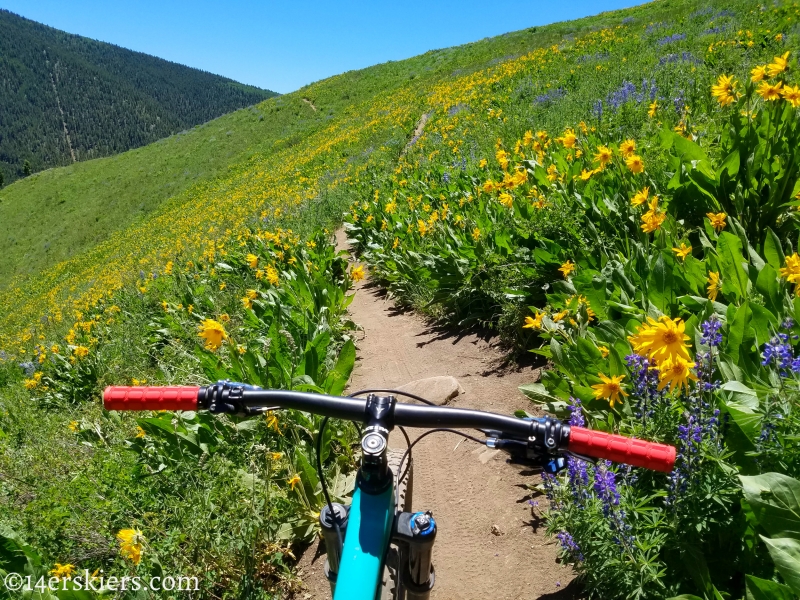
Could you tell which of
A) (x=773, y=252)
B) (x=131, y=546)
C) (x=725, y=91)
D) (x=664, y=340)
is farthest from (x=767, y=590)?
(x=725, y=91)

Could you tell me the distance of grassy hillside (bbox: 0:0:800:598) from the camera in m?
1.67

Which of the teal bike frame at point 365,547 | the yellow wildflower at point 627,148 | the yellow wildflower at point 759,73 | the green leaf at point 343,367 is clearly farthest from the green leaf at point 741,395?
the yellow wildflower at point 627,148

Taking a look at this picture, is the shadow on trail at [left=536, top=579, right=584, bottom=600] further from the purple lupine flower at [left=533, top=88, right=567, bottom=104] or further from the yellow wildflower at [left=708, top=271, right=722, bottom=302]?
the purple lupine flower at [left=533, top=88, right=567, bottom=104]

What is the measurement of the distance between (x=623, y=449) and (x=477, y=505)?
1.93m

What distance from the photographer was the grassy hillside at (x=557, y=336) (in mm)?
1675

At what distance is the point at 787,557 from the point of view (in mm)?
1352

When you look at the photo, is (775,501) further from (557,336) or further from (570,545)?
(557,336)

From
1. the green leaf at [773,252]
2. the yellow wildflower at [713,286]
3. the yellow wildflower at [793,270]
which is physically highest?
the green leaf at [773,252]

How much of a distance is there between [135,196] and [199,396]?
3085 centimetres

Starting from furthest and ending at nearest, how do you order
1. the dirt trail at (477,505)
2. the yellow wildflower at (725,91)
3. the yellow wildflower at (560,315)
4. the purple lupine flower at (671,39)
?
1. the purple lupine flower at (671,39)
2. the yellow wildflower at (725,91)
3. the yellow wildflower at (560,315)
4. the dirt trail at (477,505)

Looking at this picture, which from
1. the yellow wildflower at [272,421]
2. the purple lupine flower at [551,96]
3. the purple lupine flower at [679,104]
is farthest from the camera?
the purple lupine flower at [551,96]

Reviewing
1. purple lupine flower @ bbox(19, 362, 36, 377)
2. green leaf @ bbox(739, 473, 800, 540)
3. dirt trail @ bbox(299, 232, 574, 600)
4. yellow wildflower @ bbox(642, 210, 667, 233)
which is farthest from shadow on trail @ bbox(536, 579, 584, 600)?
purple lupine flower @ bbox(19, 362, 36, 377)

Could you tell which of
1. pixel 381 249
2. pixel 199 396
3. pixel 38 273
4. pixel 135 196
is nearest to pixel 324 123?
pixel 135 196

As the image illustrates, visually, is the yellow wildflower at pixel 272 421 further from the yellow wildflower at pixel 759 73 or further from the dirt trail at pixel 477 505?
the yellow wildflower at pixel 759 73
